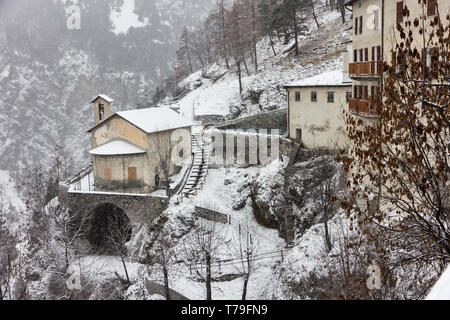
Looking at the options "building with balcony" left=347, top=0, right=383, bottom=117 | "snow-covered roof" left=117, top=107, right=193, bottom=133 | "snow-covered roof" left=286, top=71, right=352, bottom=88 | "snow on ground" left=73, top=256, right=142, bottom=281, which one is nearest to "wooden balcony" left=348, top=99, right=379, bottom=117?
"building with balcony" left=347, top=0, right=383, bottom=117

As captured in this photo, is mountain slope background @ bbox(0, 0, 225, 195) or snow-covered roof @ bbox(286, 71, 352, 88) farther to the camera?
mountain slope background @ bbox(0, 0, 225, 195)

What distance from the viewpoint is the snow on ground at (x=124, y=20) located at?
18525 centimetres

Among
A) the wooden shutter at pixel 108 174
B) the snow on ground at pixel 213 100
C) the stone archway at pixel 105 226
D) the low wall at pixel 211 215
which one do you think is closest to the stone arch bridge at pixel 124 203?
the stone archway at pixel 105 226

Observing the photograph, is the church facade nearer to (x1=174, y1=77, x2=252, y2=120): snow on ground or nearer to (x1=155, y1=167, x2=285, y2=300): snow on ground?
(x1=155, y1=167, x2=285, y2=300): snow on ground

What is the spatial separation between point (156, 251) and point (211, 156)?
13582mm

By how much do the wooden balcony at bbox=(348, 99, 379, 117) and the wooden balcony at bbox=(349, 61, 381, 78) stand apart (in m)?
1.59

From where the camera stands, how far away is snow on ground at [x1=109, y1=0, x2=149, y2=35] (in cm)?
18525

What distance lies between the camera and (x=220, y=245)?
29688mm

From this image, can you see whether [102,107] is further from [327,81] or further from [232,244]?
[327,81]

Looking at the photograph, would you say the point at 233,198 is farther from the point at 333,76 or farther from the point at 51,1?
the point at 51,1

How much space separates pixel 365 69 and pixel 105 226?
25102mm
